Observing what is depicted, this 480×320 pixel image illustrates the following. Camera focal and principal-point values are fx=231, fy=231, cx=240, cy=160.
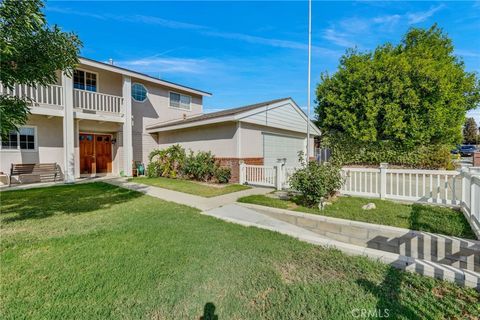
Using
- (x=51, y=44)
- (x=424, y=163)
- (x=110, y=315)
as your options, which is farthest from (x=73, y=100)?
(x=424, y=163)

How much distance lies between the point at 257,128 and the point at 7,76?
923cm

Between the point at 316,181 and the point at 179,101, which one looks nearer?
the point at 316,181

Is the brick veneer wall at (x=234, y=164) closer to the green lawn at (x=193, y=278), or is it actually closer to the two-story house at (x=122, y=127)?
the two-story house at (x=122, y=127)

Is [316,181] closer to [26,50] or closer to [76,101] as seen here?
[26,50]

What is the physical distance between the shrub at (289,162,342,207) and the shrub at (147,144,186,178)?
300 inches

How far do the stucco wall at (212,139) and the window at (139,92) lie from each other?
3.12 metres

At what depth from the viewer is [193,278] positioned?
117 inches

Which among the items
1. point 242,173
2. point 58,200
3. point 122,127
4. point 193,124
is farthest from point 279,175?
point 122,127

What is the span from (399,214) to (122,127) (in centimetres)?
1340

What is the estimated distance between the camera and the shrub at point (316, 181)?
6152 millimetres

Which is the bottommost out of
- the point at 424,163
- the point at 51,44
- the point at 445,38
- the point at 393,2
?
the point at 424,163

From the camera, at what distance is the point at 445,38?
1945 cm

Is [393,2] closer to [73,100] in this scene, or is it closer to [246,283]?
[246,283]

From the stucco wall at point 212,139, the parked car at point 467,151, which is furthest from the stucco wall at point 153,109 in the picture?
the parked car at point 467,151
